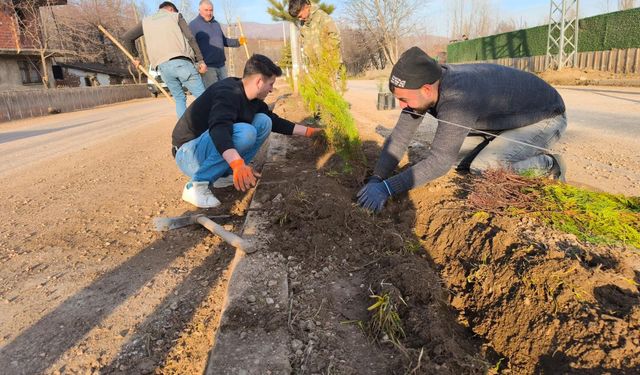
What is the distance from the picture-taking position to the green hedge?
17.5 metres

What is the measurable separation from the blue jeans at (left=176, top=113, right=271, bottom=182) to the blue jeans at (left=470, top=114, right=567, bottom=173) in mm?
2066

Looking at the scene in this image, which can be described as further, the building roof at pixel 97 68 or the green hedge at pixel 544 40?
the building roof at pixel 97 68

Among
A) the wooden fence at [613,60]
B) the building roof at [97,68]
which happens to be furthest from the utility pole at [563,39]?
the building roof at [97,68]

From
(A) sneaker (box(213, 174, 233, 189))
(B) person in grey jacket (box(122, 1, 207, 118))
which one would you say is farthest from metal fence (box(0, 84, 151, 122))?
(A) sneaker (box(213, 174, 233, 189))

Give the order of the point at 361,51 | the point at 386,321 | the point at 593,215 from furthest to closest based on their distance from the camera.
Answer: the point at 361,51 → the point at 593,215 → the point at 386,321

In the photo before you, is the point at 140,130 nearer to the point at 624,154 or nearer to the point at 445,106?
the point at 445,106

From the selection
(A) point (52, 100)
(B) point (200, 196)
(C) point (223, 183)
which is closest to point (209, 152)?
(B) point (200, 196)

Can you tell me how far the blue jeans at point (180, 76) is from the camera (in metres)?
5.55

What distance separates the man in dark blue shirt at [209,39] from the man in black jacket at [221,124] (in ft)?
10.7

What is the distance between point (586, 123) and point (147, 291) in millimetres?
7346

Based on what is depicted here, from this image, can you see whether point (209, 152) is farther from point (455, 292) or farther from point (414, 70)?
point (455, 292)

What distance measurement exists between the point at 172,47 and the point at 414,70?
390 cm

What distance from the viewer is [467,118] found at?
291 cm

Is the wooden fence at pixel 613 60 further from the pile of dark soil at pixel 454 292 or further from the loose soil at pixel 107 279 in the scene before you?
the loose soil at pixel 107 279
